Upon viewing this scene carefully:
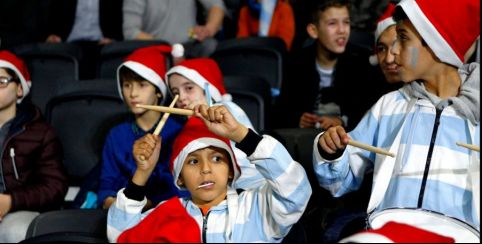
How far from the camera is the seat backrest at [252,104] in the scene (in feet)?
10.8

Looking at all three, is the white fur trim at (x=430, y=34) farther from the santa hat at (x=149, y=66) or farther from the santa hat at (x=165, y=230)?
the santa hat at (x=149, y=66)

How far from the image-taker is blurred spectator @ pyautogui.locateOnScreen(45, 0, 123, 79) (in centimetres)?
464

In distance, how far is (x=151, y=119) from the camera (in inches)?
123

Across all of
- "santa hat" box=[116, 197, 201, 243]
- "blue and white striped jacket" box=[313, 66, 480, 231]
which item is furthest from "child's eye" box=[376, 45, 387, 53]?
"santa hat" box=[116, 197, 201, 243]

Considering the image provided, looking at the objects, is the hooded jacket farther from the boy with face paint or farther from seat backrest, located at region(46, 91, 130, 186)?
Answer: the boy with face paint

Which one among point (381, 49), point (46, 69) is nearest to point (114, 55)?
point (46, 69)

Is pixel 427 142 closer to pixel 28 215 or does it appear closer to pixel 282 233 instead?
pixel 282 233

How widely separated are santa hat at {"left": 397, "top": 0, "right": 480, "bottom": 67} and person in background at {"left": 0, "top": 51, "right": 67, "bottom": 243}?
1.37 metres

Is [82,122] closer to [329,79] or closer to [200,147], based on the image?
[329,79]

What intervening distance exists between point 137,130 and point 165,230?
1.45 m

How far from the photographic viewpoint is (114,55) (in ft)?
13.3

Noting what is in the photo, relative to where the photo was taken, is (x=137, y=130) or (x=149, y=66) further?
(x=149, y=66)

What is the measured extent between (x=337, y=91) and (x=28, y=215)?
1.36 m

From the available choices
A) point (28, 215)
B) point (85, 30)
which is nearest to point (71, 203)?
point (28, 215)
